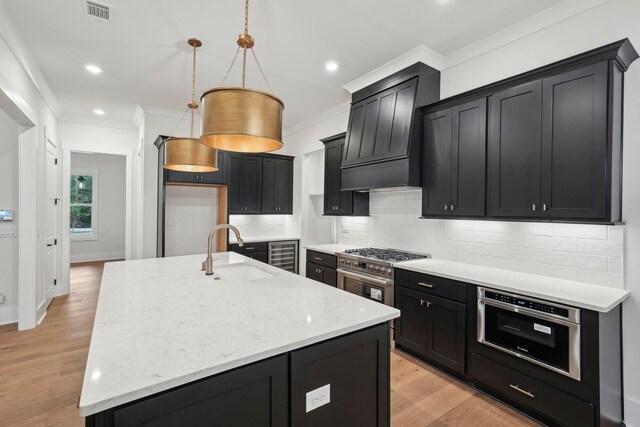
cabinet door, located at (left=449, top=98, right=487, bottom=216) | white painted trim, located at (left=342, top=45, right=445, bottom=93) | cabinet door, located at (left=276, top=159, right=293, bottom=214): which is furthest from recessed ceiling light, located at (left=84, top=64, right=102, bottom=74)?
cabinet door, located at (left=449, top=98, right=487, bottom=216)

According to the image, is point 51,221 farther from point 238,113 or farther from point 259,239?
point 238,113

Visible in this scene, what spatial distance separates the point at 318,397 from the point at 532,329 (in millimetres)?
1683

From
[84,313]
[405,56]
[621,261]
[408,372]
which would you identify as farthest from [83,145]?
[621,261]

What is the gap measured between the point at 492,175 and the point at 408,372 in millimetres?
1842

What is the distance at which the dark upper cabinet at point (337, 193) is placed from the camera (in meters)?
4.27

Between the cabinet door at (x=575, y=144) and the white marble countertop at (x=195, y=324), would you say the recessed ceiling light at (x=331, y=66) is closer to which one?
the cabinet door at (x=575, y=144)

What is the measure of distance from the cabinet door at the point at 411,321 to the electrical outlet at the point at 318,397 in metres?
1.75

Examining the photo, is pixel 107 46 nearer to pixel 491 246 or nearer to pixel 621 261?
pixel 491 246

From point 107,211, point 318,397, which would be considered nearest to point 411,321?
point 318,397

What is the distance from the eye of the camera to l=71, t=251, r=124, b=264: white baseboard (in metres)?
7.80

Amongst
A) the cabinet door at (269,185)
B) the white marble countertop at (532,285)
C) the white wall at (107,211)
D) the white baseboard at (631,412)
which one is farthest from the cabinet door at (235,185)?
the white baseboard at (631,412)

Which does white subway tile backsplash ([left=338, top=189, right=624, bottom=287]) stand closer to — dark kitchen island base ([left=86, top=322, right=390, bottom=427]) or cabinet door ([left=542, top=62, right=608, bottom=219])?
cabinet door ([left=542, top=62, right=608, bottom=219])

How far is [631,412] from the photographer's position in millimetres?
2082

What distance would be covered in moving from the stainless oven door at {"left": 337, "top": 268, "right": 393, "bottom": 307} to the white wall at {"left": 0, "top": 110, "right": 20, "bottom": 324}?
13.3ft
